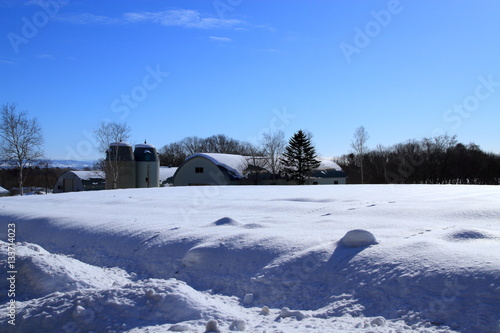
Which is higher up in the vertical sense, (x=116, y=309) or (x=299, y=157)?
(x=299, y=157)

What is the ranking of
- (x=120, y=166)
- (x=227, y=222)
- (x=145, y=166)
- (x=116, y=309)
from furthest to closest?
(x=145, y=166), (x=120, y=166), (x=227, y=222), (x=116, y=309)

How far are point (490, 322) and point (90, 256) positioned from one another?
254 inches

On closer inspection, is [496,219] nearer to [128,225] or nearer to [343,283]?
[343,283]

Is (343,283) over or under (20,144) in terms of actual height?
under

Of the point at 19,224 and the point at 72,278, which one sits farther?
the point at 19,224

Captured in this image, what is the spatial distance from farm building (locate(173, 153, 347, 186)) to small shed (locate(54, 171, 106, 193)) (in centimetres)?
1076

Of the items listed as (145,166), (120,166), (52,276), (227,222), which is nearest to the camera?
(52,276)

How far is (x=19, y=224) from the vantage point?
10750mm

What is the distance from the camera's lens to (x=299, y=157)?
49375 millimetres

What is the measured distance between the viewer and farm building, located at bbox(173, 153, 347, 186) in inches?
1801

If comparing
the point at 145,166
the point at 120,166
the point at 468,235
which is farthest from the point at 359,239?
the point at 145,166

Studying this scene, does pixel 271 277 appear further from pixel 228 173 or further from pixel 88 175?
pixel 88 175

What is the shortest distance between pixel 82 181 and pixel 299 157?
27.8 m

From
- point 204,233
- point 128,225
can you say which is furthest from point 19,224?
point 204,233
